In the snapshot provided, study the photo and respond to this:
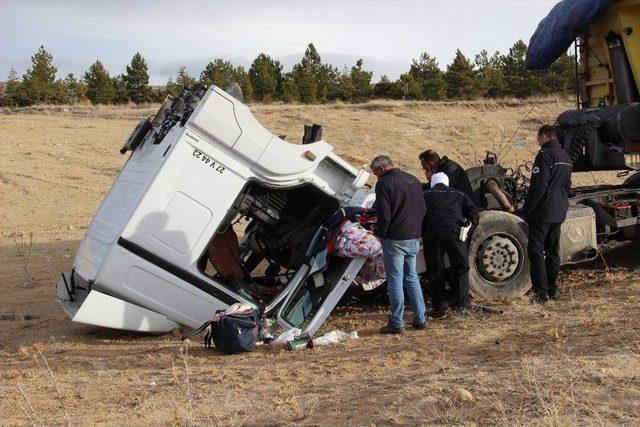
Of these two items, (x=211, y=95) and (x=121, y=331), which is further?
(x=121, y=331)

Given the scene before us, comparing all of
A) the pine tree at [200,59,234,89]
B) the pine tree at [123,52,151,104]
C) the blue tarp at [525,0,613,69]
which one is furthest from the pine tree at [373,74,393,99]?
the blue tarp at [525,0,613,69]

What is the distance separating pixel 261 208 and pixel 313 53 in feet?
143

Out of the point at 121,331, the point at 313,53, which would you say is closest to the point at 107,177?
the point at 121,331

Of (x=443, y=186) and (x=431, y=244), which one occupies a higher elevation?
(x=443, y=186)

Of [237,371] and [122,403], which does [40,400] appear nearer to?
[122,403]

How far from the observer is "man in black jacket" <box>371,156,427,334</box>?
7.23m

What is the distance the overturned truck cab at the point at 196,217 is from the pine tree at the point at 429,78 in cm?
3796

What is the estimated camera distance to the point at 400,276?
7.30m

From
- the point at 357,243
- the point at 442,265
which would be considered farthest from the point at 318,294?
the point at 442,265

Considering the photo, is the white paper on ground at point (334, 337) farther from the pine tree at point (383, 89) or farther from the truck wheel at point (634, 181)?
the pine tree at point (383, 89)

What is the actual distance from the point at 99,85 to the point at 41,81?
3.57 m

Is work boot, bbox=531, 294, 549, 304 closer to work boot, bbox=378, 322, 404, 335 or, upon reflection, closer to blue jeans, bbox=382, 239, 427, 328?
blue jeans, bbox=382, 239, 427, 328

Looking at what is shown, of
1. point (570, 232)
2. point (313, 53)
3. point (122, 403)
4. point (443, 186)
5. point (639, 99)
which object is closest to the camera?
point (122, 403)

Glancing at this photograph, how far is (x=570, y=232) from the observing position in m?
8.76
